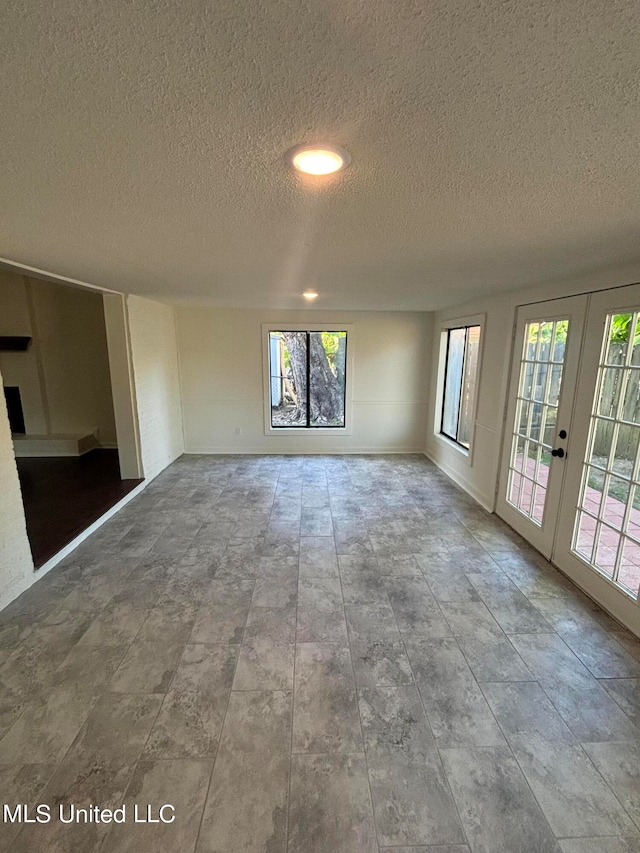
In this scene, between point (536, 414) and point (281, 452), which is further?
point (281, 452)

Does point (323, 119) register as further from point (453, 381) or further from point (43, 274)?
point (453, 381)

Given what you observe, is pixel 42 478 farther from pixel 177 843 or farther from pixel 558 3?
pixel 558 3

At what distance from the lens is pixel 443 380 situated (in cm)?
543

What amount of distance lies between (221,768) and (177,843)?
247 mm

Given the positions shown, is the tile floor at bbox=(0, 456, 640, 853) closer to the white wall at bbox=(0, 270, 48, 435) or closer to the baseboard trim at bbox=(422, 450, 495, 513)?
the baseboard trim at bbox=(422, 450, 495, 513)

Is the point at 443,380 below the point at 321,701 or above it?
above

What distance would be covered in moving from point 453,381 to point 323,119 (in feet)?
15.5

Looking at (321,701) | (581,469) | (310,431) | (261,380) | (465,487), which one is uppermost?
(261,380)

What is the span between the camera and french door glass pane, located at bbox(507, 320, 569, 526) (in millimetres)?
2949

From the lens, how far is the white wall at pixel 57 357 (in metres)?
5.29

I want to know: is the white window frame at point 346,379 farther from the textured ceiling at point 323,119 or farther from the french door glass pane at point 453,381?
the textured ceiling at point 323,119

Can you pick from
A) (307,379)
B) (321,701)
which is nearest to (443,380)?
(307,379)

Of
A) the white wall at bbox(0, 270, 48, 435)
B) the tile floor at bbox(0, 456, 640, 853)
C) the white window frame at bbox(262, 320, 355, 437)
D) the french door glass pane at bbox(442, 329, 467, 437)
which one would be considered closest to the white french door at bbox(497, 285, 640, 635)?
the tile floor at bbox(0, 456, 640, 853)

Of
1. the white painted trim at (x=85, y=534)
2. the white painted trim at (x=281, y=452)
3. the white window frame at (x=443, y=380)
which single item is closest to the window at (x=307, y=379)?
the white painted trim at (x=281, y=452)
